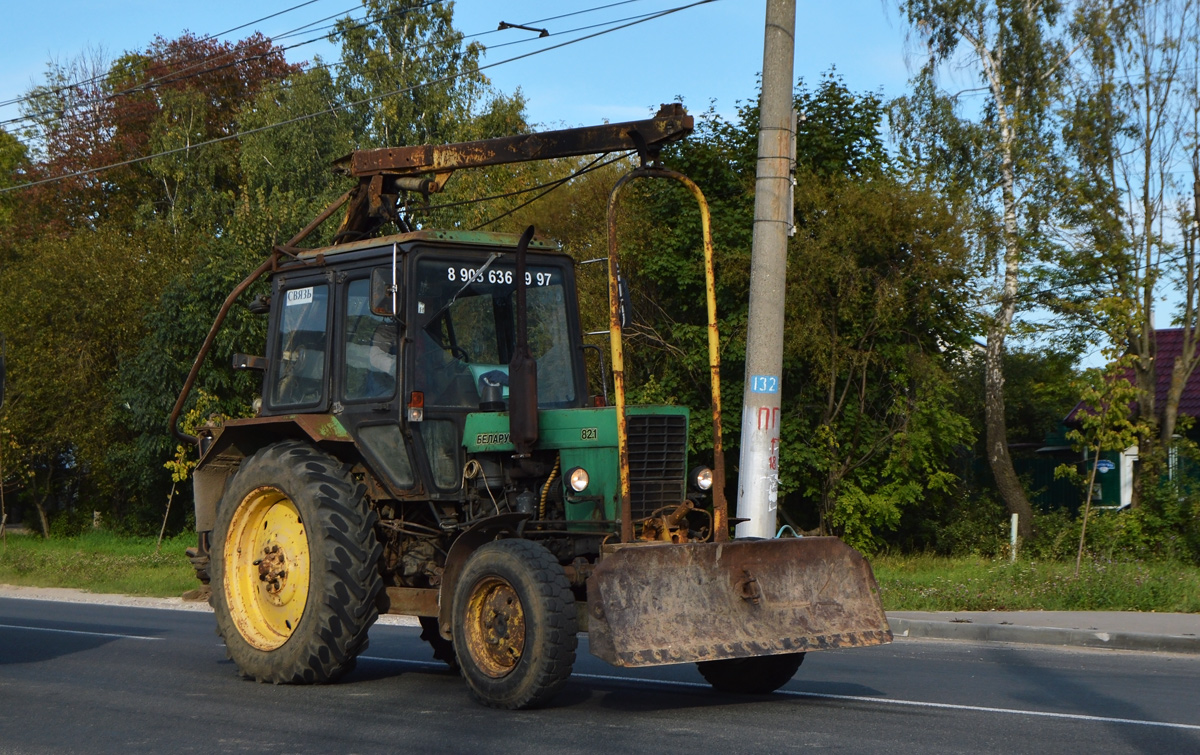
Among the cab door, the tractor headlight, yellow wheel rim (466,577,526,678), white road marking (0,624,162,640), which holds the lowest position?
white road marking (0,624,162,640)

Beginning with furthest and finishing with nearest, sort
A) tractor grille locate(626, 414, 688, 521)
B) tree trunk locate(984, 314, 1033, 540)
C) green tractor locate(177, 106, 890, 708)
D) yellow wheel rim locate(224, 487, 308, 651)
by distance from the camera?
1. tree trunk locate(984, 314, 1033, 540)
2. yellow wheel rim locate(224, 487, 308, 651)
3. tractor grille locate(626, 414, 688, 521)
4. green tractor locate(177, 106, 890, 708)

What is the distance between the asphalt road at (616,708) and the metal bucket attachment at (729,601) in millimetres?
419

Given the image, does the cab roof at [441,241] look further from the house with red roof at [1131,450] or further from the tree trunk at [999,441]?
the tree trunk at [999,441]

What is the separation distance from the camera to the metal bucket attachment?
743cm

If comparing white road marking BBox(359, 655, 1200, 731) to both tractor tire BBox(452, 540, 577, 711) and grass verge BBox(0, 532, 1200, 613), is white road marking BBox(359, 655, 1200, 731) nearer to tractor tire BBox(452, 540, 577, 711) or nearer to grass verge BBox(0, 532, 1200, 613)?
tractor tire BBox(452, 540, 577, 711)

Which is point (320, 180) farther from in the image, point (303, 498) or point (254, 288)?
point (303, 498)

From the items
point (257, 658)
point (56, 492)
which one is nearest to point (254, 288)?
point (56, 492)

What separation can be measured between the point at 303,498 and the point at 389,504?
2.02ft

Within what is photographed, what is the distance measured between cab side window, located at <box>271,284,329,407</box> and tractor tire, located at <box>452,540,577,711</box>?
231 cm

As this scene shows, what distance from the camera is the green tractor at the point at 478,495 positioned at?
7.72 m

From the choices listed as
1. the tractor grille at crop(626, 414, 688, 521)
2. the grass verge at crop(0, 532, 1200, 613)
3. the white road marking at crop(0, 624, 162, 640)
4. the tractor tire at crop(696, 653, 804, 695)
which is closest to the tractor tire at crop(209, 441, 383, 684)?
the tractor grille at crop(626, 414, 688, 521)

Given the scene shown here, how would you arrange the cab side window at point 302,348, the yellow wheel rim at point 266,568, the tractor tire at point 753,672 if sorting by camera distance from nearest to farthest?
the tractor tire at point 753,672, the yellow wheel rim at point 266,568, the cab side window at point 302,348

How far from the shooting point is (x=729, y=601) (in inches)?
310

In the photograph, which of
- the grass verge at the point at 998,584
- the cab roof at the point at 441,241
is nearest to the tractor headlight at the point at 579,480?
the cab roof at the point at 441,241
